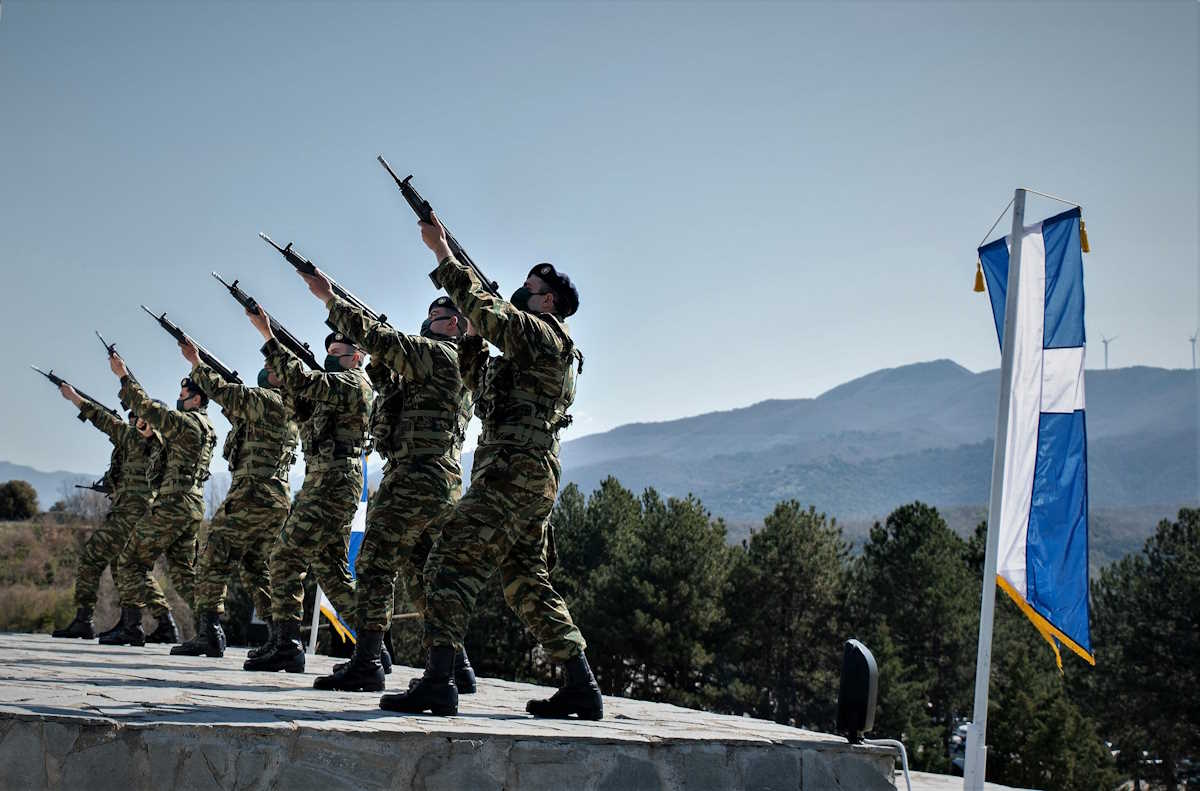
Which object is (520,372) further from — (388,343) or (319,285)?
(319,285)

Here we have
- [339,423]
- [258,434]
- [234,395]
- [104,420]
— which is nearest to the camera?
[339,423]

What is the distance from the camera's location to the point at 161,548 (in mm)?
11398

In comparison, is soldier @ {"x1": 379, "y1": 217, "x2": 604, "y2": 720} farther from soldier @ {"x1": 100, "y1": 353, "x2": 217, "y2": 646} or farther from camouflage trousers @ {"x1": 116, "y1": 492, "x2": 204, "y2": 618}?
camouflage trousers @ {"x1": 116, "y1": 492, "x2": 204, "y2": 618}

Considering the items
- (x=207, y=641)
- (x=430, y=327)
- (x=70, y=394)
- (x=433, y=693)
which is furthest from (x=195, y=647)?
→ (x=433, y=693)

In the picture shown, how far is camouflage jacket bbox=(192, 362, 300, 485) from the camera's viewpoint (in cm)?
929

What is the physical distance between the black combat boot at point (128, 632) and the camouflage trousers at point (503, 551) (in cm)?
700

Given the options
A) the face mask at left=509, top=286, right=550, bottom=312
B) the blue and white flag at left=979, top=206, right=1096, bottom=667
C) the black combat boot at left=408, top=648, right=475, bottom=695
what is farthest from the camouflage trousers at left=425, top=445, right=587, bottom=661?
the blue and white flag at left=979, top=206, right=1096, bottom=667

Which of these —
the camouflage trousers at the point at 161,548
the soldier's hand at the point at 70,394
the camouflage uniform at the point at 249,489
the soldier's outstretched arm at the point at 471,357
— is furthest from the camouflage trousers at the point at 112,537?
the soldier's outstretched arm at the point at 471,357

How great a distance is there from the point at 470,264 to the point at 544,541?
79.1 inches

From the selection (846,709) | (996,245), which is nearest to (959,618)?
(996,245)

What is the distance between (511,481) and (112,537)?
8184 millimetres

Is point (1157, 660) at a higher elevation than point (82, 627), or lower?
lower

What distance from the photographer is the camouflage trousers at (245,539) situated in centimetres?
930

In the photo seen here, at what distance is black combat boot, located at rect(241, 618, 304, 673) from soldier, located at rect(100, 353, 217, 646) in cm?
324
